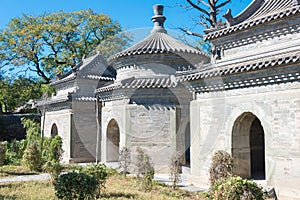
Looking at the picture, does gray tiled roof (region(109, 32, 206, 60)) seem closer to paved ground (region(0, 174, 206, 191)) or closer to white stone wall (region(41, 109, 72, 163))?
white stone wall (region(41, 109, 72, 163))

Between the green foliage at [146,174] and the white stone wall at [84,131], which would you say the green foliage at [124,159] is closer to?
the green foliage at [146,174]

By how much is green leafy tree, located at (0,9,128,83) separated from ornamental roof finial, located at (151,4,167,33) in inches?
420

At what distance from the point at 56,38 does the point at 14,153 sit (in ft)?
40.9

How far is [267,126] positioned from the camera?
28.6 ft

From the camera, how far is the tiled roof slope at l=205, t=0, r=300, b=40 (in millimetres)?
9703

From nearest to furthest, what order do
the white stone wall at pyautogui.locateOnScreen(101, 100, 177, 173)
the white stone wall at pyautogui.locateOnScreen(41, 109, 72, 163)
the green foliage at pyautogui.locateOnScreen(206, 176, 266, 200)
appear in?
1. the green foliage at pyautogui.locateOnScreen(206, 176, 266, 200)
2. the white stone wall at pyautogui.locateOnScreen(101, 100, 177, 173)
3. the white stone wall at pyautogui.locateOnScreen(41, 109, 72, 163)

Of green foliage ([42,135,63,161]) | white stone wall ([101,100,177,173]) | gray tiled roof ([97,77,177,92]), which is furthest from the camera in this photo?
green foliage ([42,135,63,161])

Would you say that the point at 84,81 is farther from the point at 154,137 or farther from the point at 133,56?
the point at 154,137

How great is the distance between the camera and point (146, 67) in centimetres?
1420

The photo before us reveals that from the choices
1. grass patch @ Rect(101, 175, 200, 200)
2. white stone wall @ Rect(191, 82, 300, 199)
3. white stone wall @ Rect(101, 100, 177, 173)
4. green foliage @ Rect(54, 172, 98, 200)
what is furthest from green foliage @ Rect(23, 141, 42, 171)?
green foliage @ Rect(54, 172, 98, 200)

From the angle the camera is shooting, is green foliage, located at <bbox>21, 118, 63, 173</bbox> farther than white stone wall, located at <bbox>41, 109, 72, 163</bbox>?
No

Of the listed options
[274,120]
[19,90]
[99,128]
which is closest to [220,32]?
[274,120]

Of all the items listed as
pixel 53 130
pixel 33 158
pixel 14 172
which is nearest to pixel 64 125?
pixel 53 130

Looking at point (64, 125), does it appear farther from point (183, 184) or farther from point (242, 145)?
point (242, 145)
